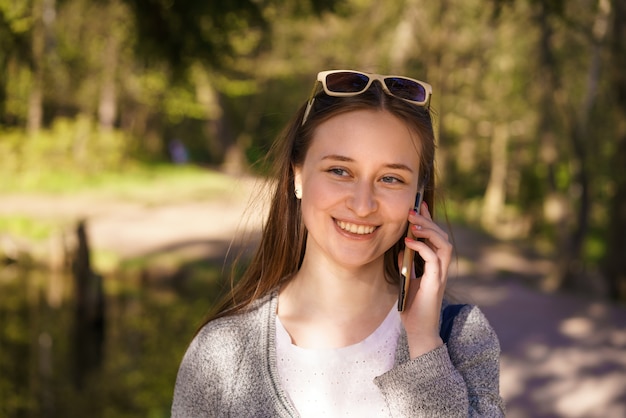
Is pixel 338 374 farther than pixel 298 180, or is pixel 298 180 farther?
pixel 298 180

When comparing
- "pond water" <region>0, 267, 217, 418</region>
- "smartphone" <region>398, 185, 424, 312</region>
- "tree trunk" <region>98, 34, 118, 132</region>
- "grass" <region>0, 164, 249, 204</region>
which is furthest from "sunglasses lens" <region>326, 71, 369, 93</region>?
"tree trunk" <region>98, 34, 118, 132</region>

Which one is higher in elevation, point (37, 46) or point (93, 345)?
point (37, 46)

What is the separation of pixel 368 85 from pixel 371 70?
1.39 metres

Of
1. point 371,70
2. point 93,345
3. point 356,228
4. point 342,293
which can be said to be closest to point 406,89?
point 356,228

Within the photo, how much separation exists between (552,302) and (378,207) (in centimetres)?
1092

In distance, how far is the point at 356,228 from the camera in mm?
2021

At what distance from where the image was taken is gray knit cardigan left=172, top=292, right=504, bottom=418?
6.09 feet

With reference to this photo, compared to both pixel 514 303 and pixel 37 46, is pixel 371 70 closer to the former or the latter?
pixel 37 46

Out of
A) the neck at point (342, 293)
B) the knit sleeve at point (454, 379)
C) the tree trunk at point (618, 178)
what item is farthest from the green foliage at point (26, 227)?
the knit sleeve at point (454, 379)

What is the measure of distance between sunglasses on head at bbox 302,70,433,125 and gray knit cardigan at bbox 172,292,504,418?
53cm

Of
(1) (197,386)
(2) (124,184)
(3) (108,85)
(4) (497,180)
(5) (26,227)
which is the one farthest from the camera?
(3) (108,85)

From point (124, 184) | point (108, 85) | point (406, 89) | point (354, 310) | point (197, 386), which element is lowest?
point (124, 184)

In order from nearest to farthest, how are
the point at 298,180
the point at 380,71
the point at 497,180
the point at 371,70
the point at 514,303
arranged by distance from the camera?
the point at 298,180 < the point at 371,70 < the point at 380,71 < the point at 514,303 < the point at 497,180

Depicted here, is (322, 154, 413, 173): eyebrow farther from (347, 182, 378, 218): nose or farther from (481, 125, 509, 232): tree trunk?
(481, 125, 509, 232): tree trunk
